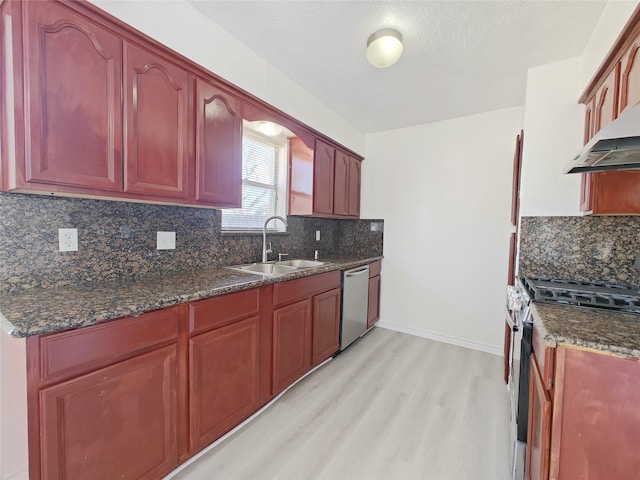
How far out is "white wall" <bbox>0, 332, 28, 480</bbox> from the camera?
91 cm

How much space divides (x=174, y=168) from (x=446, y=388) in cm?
251

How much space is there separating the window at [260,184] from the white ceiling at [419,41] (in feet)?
2.22

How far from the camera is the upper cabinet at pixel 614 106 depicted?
46.9 inches

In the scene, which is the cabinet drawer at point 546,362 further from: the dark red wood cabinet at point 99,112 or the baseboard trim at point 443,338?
the baseboard trim at point 443,338

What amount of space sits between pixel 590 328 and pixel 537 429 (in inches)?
18.0

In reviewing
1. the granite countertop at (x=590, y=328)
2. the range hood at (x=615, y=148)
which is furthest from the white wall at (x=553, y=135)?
the granite countertop at (x=590, y=328)

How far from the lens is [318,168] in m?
2.84

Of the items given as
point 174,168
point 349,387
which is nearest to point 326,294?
point 349,387

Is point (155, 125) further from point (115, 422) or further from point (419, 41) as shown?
point (419, 41)

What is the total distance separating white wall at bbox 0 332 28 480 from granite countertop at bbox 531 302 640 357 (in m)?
1.78

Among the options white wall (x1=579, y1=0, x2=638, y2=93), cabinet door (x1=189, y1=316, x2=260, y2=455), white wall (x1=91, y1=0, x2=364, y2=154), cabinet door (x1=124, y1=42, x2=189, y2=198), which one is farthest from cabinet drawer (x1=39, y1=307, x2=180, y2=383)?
white wall (x1=579, y1=0, x2=638, y2=93)

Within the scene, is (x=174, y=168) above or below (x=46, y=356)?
above

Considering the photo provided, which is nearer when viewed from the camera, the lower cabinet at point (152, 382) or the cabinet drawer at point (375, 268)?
the lower cabinet at point (152, 382)

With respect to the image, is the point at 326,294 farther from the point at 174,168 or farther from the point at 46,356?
the point at 46,356
